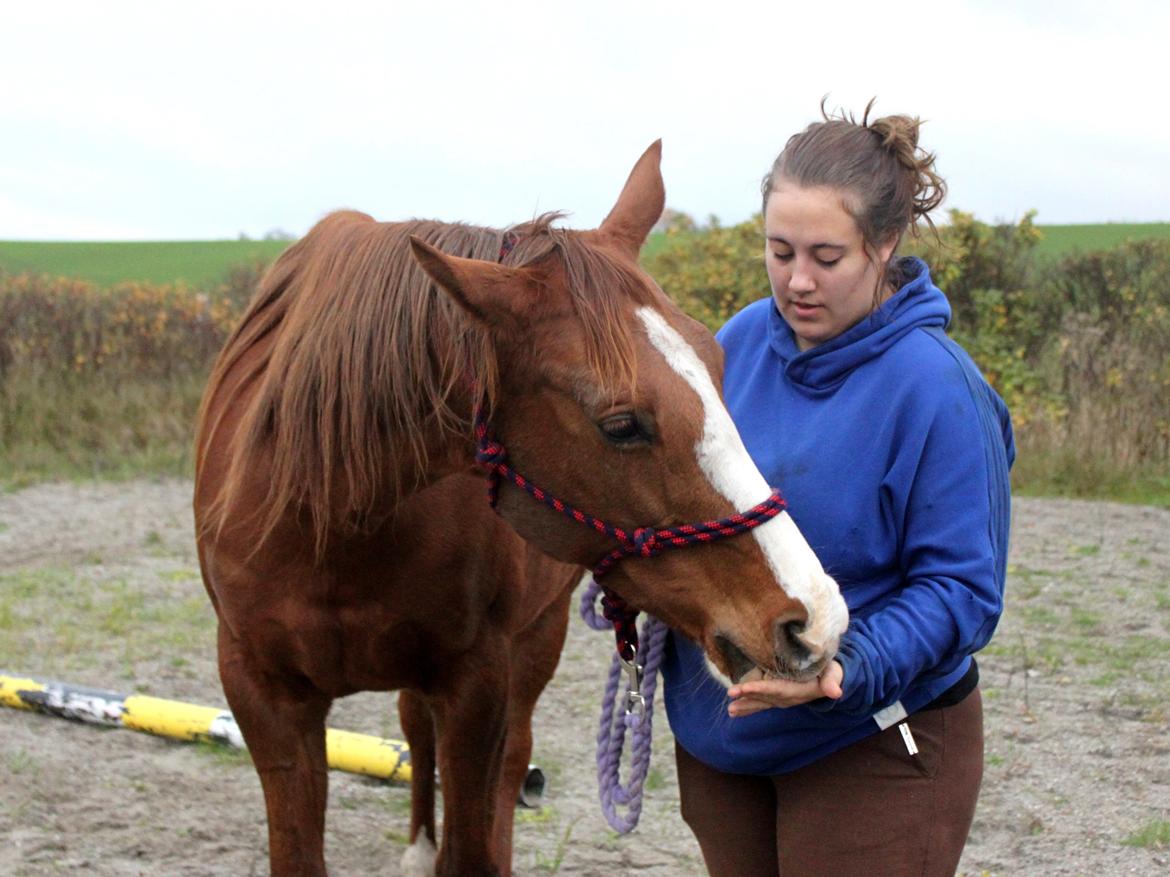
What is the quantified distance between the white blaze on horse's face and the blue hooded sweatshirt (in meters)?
0.11

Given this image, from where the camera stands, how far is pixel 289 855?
2875 millimetres

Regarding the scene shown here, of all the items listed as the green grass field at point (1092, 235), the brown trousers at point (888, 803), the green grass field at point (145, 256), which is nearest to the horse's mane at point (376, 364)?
the brown trousers at point (888, 803)

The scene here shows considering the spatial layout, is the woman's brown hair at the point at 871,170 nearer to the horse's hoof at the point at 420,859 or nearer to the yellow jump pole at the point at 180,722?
the horse's hoof at the point at 420,859

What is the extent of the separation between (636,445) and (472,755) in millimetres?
1298

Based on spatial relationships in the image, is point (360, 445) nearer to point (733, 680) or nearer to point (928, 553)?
point (733, 680)

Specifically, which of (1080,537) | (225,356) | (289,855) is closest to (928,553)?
(289,855)

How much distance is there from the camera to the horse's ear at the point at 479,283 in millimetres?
1930

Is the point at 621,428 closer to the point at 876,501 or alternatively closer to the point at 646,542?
the point at 646,542

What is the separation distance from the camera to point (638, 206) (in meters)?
2.52

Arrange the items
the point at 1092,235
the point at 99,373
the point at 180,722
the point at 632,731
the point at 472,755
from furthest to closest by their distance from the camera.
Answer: the point at 1092,235
the point at 99,373
the point at 180,722
the point at 472,755
the point at 632,731

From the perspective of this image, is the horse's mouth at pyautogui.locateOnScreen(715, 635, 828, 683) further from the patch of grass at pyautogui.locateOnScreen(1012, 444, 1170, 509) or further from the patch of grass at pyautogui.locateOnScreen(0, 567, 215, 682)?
the patch of grass at pyautogui.locateOnScreen(1012, 444, 1170, 509)

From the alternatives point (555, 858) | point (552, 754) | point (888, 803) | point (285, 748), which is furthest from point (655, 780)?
point (888, 803)

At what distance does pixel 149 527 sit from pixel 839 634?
7410 millimetres

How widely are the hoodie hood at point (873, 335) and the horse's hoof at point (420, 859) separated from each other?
206cm
